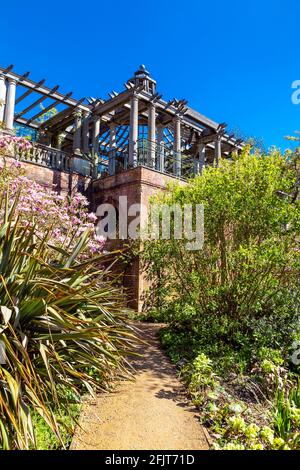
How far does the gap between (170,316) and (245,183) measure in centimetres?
323

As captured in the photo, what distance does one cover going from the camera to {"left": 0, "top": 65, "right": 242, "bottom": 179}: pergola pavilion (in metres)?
12.6

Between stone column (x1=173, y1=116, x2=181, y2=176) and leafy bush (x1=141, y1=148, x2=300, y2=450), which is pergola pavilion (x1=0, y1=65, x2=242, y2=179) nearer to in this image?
stone column (x1=173, y1=116, x2=181, y2=176)

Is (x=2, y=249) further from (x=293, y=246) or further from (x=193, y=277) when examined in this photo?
(x=293, y=246)

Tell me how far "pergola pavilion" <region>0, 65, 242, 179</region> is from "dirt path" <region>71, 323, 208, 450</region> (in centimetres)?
832

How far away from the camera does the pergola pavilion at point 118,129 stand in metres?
12.6

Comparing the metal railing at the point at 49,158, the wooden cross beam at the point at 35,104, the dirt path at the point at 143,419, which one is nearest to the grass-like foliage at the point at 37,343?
the dirt path at the point at 143,419

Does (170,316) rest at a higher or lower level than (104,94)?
lower

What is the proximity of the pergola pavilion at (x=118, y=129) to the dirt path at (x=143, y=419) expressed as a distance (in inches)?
328

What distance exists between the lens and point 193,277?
6453mm

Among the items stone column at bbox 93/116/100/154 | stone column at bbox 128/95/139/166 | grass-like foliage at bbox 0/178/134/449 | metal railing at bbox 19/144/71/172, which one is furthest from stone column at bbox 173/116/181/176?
grass-like foliage at bbox 0/178/134/449

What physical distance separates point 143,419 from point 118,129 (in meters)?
17.7
